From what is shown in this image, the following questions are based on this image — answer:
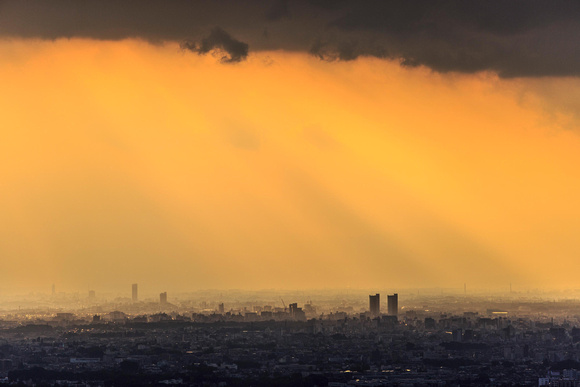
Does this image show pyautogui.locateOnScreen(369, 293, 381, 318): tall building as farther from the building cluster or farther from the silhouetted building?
the building cluster

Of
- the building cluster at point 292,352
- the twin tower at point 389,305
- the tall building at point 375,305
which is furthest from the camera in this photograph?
the tall building at point 375,305

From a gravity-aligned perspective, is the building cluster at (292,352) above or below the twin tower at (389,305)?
below

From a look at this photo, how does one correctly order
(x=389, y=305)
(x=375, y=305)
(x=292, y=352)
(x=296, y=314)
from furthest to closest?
1. (x=375, y=305)
2. (x=389, y=305)
3. (x=296, y=314)
4. (x=292, y=352)

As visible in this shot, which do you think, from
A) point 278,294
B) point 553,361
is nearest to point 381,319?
point 553,361

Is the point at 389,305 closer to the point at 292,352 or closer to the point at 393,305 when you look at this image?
the point at 393,305

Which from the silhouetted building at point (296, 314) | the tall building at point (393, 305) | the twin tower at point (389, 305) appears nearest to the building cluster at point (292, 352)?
the silhouetted building at point (296, 314)

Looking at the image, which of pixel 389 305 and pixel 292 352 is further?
pixel 389 305

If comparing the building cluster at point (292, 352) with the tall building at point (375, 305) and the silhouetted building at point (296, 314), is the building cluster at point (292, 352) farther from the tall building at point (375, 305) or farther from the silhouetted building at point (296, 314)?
the tall building at point (375, 305)

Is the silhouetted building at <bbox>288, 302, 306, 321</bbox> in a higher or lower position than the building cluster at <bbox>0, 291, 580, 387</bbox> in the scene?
higher

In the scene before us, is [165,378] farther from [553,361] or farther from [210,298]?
[210,298]

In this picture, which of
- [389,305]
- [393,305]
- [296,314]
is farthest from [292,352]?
[389,305]

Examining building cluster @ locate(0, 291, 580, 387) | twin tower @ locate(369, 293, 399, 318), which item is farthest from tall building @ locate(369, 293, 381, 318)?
building cluster @ locate(0, 291, 580, 387)

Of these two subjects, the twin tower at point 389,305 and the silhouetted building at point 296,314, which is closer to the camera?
the silhouetted building at point 296,314
